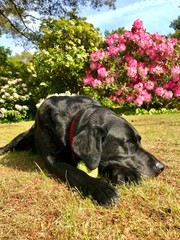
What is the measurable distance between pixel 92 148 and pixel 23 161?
1.15m

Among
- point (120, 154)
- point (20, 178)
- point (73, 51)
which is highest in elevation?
point (73, 51)

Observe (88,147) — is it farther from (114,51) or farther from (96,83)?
(114,51)

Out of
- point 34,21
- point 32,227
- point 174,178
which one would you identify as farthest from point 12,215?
point 34,21

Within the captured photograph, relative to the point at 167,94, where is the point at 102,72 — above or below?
above

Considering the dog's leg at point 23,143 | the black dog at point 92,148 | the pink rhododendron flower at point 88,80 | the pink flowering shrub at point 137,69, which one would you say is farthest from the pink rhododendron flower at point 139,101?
the black dog at point 92,148

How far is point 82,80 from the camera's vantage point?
850 centimetres

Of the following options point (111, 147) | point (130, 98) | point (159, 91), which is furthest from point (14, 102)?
point (111, 147)

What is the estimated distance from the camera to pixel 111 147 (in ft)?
7.04

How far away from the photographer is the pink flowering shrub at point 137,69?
8000 millimetres

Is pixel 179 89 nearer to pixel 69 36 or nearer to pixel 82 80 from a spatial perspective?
pixel 82 80

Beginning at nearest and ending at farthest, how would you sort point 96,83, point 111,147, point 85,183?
point 85,183 < point 111,147 < point 96,83

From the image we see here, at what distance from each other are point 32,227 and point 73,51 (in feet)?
24.4

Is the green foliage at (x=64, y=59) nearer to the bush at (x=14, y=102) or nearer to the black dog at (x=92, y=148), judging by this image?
the bush at (x=14, y=102)

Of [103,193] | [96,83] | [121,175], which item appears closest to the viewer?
[103,193]
